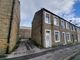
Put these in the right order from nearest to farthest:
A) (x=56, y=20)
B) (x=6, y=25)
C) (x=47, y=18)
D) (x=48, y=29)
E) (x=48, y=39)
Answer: (x=6, y=25) → (x=48, y=39) → (x=48, y=29) → (x=47, y=18) → (x=56, y=20)

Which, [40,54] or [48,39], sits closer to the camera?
[40,54]

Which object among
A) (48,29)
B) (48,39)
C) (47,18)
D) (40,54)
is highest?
(47,18)

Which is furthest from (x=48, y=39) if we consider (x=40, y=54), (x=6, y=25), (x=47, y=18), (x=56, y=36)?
(x=6, y=25)

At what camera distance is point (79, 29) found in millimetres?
43906

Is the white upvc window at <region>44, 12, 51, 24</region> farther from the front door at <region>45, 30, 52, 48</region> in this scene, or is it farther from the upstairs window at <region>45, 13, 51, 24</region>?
the front door at <region>45, 30, 52, 48</region>

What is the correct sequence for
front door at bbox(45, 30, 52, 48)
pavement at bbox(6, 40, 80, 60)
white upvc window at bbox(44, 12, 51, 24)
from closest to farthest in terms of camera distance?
pavement at bbox(6, 40, 80, 60) < front door at bbox(45, 30, 52, 48) < white upvc window at bbox(44, 12, 51, 24)

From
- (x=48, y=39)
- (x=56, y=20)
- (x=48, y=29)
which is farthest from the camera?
(x=56, y=20)

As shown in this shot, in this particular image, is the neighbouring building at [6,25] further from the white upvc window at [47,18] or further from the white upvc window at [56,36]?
the white upvc window at [56,36]

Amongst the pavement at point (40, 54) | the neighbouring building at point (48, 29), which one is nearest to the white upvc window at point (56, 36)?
the neighbouring building at point (48, 29)

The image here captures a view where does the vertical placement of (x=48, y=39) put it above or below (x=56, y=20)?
below

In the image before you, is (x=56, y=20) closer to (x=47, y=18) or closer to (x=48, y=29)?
(x=47, y=18)

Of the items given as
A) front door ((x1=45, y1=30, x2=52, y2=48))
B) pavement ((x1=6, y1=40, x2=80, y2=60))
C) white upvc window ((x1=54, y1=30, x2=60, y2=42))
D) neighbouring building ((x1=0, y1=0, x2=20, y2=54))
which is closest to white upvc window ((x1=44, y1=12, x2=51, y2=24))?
front door ((x1=45, y1=30, x2=52, y2=48))

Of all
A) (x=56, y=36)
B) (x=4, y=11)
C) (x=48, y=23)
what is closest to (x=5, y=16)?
(x=4, y=11)

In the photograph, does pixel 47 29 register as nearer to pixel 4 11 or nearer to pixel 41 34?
pixel 41 34
